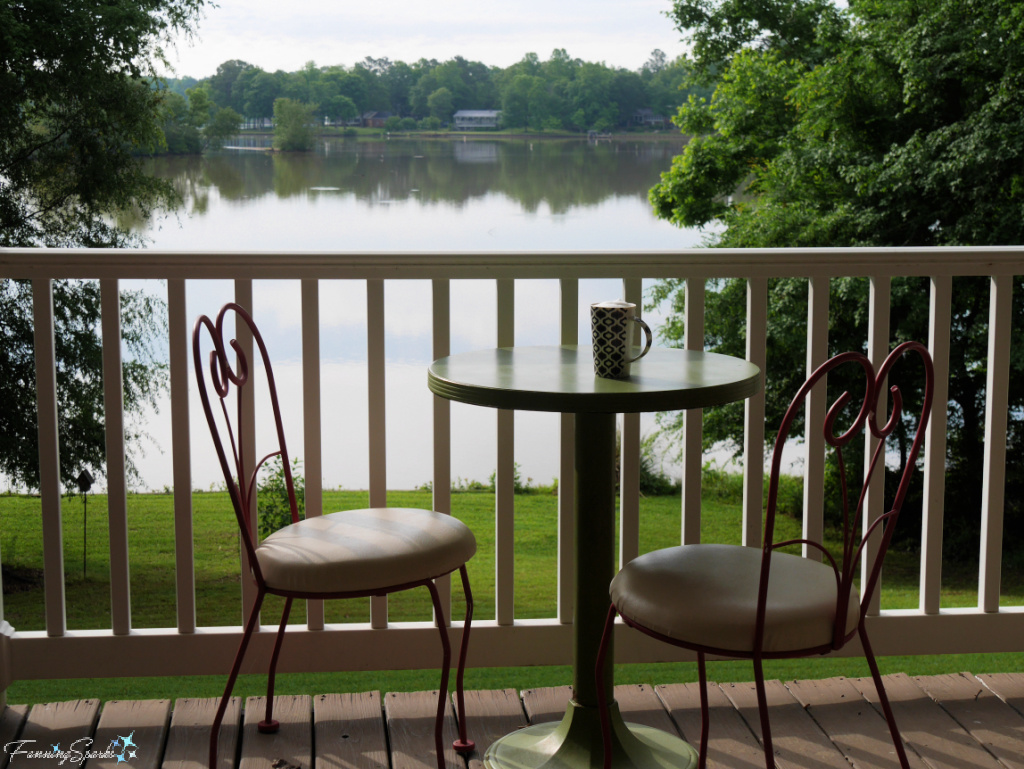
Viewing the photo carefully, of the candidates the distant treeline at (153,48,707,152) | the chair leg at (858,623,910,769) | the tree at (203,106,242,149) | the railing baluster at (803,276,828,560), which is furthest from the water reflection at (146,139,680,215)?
the chair leg at (858,623,910,769)

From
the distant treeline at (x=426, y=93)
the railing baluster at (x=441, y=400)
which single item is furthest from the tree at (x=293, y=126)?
the railing baluster at (x=441, y=400)

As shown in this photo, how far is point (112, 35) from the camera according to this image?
8.97 m

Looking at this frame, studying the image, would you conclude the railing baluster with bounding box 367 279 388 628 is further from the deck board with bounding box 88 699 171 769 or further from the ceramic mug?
the ceramic mug

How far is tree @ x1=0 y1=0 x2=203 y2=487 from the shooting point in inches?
337

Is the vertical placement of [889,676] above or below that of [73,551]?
above

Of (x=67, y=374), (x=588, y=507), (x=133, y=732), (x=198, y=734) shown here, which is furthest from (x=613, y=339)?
(x=67, y=374)

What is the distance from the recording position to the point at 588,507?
80.0 inches

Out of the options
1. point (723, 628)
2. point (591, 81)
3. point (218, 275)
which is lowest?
point (723, 628)

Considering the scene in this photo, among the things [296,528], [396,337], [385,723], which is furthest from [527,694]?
[396,337]

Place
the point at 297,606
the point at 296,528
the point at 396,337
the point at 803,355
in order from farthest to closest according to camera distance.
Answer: the point at 803,355 → the point at 396,337 → the point at 297,606 → the point at 296,528

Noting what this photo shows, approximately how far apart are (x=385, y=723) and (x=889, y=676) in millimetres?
1302

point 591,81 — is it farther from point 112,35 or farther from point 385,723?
point 385,723

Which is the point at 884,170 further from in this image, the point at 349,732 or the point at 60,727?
Result: the point at 60,727

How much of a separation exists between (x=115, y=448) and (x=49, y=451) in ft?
0.52
